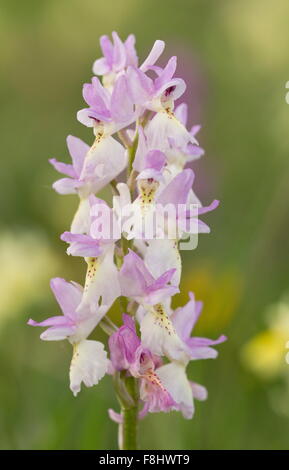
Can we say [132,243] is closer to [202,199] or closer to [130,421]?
[130,421]

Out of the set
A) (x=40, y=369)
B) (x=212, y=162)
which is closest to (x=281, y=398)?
(x=40, y=369)

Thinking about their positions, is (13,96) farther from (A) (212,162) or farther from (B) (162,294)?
(B) (162,294)

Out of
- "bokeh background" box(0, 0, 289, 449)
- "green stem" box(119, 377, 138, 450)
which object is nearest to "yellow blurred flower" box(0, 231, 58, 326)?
"bokeh background" box(0, 0, 289, 449)

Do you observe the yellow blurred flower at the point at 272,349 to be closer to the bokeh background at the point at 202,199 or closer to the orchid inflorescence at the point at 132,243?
the bokeh background at the point at 202,199

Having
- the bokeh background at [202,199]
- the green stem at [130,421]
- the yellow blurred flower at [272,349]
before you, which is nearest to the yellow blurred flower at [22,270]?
the bokeh background at [202,199]

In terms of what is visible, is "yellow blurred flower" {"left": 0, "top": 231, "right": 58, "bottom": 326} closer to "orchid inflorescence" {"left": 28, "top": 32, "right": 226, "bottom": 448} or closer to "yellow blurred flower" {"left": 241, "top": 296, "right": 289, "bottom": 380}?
"yellow blurred flower" {"left": 241, "top": 296, "right": 289, "bottom": 380}

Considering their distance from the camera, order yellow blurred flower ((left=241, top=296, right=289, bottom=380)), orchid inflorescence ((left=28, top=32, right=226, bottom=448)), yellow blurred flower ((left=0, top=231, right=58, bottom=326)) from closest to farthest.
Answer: orchid inflorescence ((left=28, top=32, right=226, bottom=448))
yellow blurred flower ((left=241, top=296, right=289, bottom=380))
yellow blurred flower ((left=0, top=231, right=58, bottom=326))

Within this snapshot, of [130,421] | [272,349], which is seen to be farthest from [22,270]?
[130,421]
